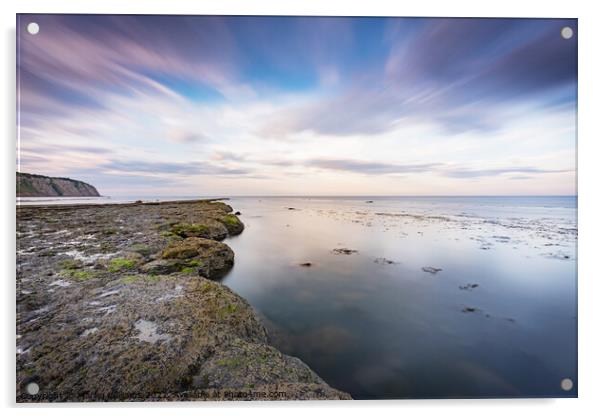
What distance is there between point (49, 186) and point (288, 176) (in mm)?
3247

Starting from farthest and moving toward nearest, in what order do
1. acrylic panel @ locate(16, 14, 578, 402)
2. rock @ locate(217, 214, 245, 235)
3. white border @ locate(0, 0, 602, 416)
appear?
rock @ locate(217, 214, 245, 235), white border @ locate(0, 0, 602, 416), acrylic panel @ locate(16, 14, 578, 402)

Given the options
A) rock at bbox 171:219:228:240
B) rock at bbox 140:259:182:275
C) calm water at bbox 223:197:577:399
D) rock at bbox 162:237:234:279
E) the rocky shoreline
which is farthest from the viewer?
rock at bbox 171:219:228:240

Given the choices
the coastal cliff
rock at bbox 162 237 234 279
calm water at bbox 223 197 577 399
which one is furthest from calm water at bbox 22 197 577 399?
the coastal cliff

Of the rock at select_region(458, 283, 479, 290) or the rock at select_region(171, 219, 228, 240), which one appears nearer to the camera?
the rock at select_region(458, 283, 479, 290)

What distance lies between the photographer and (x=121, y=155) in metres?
3.25

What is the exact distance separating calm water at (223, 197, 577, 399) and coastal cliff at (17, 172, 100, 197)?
8.57ft

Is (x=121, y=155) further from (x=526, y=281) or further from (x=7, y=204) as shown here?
(x=526, y=281)

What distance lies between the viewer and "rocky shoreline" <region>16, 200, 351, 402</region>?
6.05ft

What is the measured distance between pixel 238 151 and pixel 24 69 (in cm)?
254

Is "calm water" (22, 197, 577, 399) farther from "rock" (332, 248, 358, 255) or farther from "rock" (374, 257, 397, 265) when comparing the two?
"rock" (332, 248, 358, 255)

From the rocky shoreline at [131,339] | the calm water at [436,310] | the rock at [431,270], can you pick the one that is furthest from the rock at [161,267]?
the rock at [431,270]
